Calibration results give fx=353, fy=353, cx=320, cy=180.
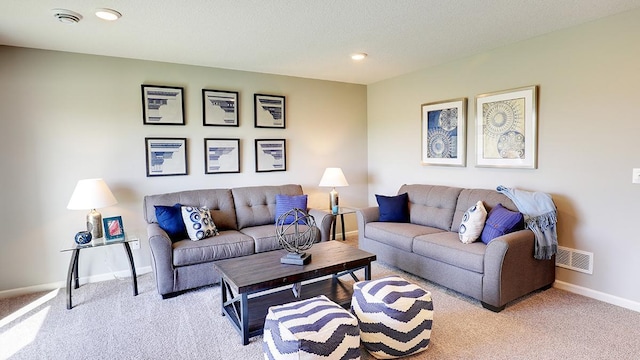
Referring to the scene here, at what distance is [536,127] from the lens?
11.1 feet

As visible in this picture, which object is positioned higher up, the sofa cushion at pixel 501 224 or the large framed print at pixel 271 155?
the large framed print at pixel 271 155

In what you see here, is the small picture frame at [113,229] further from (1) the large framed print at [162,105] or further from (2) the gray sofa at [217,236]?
(1) the large framed print at [162,105]

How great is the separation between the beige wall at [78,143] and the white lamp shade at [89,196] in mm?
468

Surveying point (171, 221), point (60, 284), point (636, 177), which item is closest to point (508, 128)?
point (636, 177)

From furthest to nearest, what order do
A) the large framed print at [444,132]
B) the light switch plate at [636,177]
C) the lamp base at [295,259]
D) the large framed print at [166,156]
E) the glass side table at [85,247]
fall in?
the large framed print at [444,132] < the large framed print at [166,156] < the glass side table at [85,247] < the light switch plate at [636,177] < the lamp base at [295,259]

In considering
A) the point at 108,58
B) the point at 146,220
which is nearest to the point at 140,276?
the point at 146,220

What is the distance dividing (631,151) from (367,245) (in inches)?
101

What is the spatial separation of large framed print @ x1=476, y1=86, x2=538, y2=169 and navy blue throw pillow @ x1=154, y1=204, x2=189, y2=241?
128 inches

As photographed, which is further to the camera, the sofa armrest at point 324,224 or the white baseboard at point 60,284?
the sofa armrest at point 324,224

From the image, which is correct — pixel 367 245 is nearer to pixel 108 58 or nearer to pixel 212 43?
pixel 212 43

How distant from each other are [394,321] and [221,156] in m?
2.96

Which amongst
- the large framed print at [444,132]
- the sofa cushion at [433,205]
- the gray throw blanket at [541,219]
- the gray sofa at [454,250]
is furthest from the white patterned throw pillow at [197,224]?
the gray throw blanket at [541,219]

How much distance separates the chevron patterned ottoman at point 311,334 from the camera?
1878 millimetres

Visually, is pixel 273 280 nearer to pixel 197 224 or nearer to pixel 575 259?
pixel 197 224
